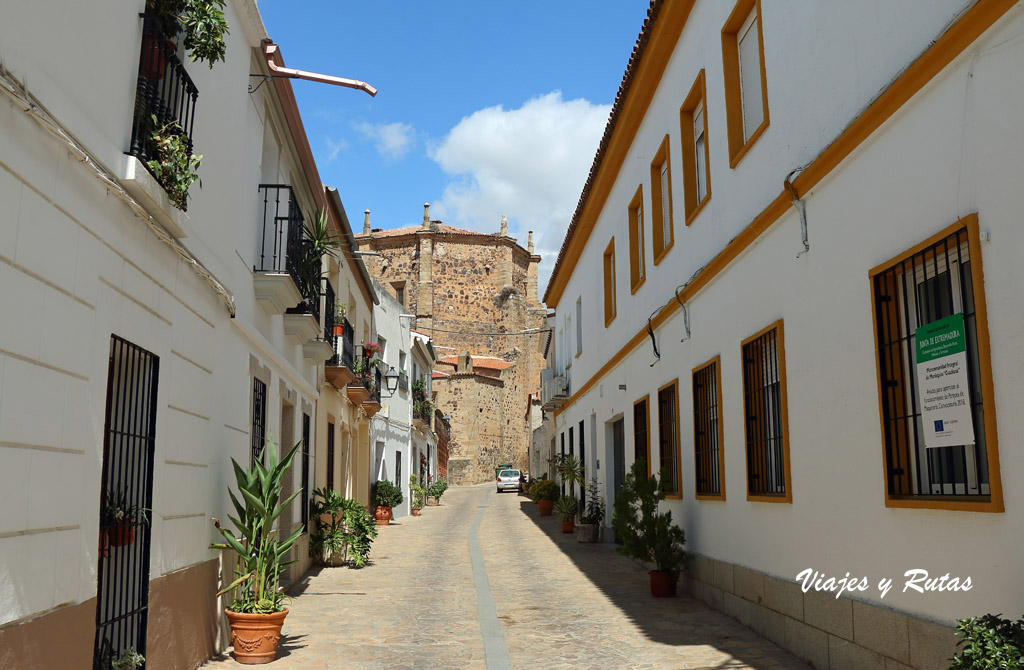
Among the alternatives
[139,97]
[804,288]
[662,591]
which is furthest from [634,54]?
[139,97]

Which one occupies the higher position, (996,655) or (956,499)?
(956,499)

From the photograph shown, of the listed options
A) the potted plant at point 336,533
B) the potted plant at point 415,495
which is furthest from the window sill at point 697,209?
the potted plant at point 415,495

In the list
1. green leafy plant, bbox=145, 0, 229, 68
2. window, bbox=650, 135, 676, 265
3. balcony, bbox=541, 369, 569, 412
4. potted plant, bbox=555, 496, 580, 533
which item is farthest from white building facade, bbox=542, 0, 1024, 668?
balcony, bbox=541, 369, 569, 412

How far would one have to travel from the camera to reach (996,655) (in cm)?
328

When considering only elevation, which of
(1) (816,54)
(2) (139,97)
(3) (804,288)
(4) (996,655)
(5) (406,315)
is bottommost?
(4) (996,655)

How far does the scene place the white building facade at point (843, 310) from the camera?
13.1 feet

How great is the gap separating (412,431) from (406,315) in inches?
165

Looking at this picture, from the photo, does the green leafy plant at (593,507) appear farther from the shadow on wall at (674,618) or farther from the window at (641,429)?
the window at (641,429)

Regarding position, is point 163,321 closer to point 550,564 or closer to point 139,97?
point 139,97

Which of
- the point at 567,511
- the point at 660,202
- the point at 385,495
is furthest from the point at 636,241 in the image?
the point at 385,495

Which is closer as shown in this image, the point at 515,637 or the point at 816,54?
the point at 816,54

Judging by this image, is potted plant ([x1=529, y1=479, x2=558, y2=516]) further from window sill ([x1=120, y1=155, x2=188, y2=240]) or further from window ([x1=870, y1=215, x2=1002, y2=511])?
window sill ([x1=120, y1=155, x2=188, y2=240])

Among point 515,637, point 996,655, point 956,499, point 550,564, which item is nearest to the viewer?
point 996,655

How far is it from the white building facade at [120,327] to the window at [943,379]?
4.31m
